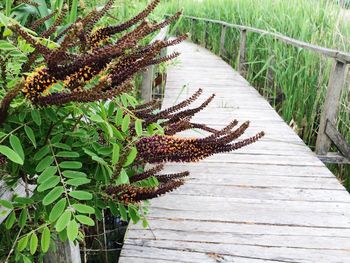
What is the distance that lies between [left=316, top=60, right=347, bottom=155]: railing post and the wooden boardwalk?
177mm

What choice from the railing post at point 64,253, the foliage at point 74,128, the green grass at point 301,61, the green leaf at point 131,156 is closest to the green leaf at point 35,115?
the foliage at point 74,128

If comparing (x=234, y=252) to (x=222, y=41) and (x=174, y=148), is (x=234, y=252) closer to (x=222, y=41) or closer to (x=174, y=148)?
(x=174, y=148)

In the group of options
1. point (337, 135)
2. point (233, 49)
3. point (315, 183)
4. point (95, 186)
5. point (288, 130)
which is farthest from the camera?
point (233, 49)

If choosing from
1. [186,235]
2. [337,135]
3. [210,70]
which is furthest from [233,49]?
[186,235]

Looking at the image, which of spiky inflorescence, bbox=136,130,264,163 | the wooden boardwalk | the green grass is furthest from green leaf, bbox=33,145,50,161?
the green grass

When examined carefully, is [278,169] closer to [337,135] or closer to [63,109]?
[337,135]

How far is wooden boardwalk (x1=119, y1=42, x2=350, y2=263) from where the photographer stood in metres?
1.86

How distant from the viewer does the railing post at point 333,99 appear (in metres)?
3.23

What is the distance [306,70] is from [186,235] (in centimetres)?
258

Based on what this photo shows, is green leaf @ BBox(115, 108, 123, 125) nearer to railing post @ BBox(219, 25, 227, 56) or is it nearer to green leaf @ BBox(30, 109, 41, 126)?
green leaf @ BBox(30, 109, 41, 126)

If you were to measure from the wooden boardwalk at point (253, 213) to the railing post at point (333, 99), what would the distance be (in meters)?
0.18

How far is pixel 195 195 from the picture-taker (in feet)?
8.00

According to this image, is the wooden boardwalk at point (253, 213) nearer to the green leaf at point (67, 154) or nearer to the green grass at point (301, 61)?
the green grass at point (301, 61)

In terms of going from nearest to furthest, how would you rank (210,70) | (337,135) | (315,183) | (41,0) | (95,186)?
(95,186), (41,0), (315,183), (337,135), (210,70)
